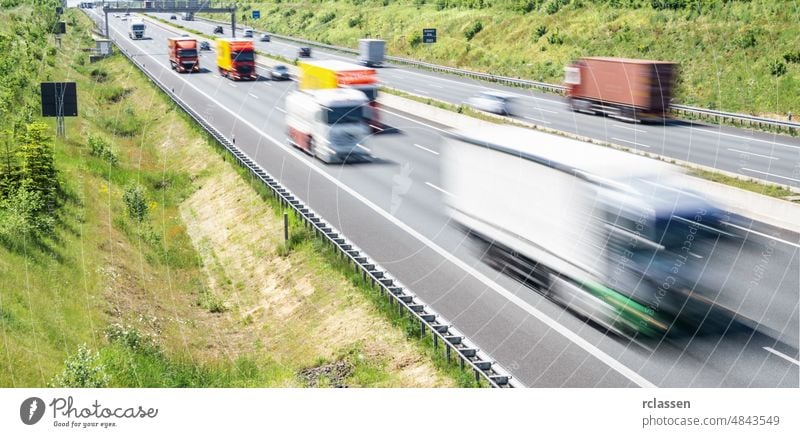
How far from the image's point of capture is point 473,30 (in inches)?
1959

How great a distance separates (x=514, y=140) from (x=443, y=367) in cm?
721

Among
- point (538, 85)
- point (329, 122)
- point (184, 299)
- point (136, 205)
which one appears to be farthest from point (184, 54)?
point (184, 299)

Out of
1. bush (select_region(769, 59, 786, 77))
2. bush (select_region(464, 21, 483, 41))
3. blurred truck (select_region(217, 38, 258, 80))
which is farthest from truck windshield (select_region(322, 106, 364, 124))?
bush (select_region(769, 59, 786, 77))

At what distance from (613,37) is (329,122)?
141 feet

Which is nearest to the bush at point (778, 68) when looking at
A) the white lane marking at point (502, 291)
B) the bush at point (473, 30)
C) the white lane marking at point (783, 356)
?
the bush at point (473, 30)

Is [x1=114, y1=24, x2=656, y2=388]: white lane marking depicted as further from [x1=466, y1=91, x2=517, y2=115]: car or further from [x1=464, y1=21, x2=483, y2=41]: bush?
[x1=464, y1=21, x2=483, y2=41]: bush

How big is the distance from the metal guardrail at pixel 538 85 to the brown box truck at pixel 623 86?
51.5 inches

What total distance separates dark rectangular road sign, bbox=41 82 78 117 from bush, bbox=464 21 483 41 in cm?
2400

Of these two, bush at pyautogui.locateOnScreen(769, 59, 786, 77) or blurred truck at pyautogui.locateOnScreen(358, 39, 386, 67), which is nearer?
blurred truck at pyautogui.locateOnScreen(358, 39, 386, 67)

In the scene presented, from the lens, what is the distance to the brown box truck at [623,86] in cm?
5247

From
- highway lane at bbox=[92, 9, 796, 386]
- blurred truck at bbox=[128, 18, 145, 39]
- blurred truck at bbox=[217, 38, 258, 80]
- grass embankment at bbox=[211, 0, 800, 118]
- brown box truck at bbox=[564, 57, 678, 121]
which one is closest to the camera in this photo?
highway lane at bbox=[92, 9, 796, 386]

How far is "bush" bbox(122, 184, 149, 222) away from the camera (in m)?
31.2

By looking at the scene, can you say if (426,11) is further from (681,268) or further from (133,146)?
(681,268)

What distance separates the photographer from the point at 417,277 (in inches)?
917
